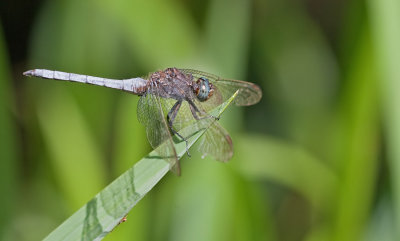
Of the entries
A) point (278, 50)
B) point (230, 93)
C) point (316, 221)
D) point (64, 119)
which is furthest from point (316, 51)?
point (64, 119)

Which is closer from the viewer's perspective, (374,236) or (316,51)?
(374,236)

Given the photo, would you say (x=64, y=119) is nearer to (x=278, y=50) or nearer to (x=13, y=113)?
(x=13, y=113)

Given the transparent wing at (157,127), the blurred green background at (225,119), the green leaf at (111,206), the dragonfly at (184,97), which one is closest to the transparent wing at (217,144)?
the dragonfly at (184,97)

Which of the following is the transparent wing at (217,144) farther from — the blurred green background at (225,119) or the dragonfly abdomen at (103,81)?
the dragonfly abdomen at (103,81)

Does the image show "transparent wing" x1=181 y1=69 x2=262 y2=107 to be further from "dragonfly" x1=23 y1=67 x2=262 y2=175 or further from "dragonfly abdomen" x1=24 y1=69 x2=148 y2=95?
"dragonfly abdomen" x1=24 y1=69 x2=148 y2=95

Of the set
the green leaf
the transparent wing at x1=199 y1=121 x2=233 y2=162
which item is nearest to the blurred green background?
the transparent wing at x1=199 y1=121 x2=233 y2=162

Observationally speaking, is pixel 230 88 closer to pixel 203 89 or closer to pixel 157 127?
pixel 203 89
